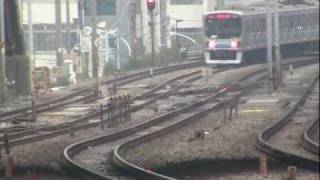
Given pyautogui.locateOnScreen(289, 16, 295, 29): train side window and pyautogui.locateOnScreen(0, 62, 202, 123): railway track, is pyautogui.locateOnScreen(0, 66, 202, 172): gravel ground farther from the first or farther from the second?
pyautogui.locateOnScreen(289, 16, 295, 29): train side window

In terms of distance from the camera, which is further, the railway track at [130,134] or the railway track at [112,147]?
the railway track at [130,134]

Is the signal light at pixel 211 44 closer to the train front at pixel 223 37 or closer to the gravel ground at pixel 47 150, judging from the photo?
the train front at pixel 223 37

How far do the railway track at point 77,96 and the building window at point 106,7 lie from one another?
3.01 meters

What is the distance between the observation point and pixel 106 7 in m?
34.9

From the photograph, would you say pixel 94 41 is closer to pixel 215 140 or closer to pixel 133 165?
pixel 215 140

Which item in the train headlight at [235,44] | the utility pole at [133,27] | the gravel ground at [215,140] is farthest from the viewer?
the train headlight at [235,44]

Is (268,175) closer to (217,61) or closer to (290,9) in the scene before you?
(217,61)

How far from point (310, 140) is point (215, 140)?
1653 mm

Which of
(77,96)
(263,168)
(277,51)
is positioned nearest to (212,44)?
(277,51)

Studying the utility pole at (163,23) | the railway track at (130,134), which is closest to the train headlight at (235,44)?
the utility pole at (163,23)

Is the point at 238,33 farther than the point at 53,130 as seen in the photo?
Yes

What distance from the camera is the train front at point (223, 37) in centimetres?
3625

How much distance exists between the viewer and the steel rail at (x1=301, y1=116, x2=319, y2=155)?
14.0 metres

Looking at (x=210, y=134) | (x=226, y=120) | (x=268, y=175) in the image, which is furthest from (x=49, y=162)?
(x=226, y=120)
